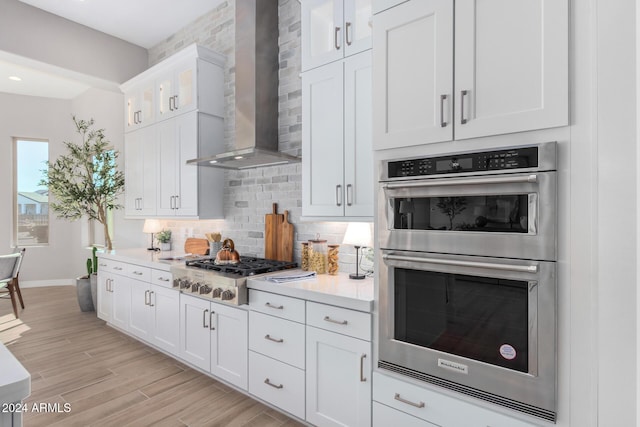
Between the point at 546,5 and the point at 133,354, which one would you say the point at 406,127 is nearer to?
the point at 546,5

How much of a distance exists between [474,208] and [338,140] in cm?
108

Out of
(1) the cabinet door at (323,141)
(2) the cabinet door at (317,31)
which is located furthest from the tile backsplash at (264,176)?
(2) the cabinet door at (317,31)

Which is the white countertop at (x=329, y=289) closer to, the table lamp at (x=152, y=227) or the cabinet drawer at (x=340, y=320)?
the cabinet drawer at (x=340, y=320)

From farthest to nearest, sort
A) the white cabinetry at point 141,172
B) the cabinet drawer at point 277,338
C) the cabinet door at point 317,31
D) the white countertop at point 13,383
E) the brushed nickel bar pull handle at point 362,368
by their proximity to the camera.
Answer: the white cabinetry at point 141,172 < the cabinet door at point 317,31 < the cabinet drawer at point 277,338 < the brushed nickel bar pull handle at point 362,368 < the white countertop at point 13,383

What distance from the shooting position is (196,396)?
8.82 ft

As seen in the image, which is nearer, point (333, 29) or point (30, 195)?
point (333, 29)

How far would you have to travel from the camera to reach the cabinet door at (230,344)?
258 cm

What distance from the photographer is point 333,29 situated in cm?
248

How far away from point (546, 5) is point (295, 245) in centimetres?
236

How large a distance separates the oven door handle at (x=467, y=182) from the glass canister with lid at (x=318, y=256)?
1.09 m

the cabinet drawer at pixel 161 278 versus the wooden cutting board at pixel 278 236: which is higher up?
the wooden cutting board at pixel 278 236

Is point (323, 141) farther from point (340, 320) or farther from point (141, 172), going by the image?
point (141, 172)

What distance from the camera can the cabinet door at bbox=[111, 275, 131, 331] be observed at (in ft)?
12.6

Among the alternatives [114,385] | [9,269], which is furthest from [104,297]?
[114,385]
